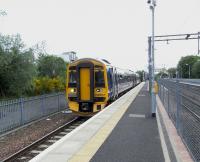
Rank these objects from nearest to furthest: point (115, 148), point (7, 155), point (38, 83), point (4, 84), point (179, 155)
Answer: point (179, 155), point (115, 148), point (7, 155), point (4, 84), point (38, 83)

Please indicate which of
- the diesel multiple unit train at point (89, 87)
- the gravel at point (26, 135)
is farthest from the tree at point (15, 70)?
the diesel multiple unit train at point (89, 87)

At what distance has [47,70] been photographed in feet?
149

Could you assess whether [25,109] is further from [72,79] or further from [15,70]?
[15,70]

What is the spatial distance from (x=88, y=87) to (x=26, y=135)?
5.92m

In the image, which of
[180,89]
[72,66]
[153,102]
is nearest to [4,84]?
[72,66]

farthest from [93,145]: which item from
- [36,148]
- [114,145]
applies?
[36,148]

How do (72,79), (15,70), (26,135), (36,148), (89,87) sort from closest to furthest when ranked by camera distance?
(36,148) → (26,135) → (89,87) → (72,79) → (15,70)

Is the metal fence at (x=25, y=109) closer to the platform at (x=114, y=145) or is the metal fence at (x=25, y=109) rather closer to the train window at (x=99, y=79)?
the train window at (x=99, y=79)

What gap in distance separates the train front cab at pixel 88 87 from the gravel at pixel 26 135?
1265 millimetres

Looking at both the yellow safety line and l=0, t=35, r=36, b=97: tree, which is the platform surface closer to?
the yellow safety line

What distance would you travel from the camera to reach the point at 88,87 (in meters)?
18.8

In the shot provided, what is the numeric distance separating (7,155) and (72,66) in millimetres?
9224

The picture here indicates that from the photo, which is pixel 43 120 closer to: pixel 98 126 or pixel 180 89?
pixel 98 126

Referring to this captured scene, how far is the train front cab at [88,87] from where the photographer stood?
61.1ft
